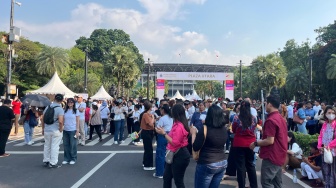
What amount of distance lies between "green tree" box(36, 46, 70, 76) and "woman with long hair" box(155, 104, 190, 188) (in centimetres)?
4713

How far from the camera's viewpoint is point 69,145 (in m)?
9.19

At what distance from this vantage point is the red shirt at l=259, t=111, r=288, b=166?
474 centimetres

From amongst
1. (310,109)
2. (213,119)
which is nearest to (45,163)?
(213,119)

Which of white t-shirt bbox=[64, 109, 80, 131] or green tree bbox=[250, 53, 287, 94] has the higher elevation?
green tree bbox=[250, 53, 287, 94]

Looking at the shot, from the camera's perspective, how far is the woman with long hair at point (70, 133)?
905 centimetres

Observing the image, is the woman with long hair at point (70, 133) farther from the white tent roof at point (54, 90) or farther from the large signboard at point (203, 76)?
the large signboard at point (203, 76)

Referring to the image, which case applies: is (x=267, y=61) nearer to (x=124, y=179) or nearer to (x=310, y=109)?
(x=310, y=109)

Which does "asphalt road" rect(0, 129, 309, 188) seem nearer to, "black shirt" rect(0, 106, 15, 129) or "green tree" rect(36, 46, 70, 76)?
"black shirt" rect(0, 106, 15, 129)

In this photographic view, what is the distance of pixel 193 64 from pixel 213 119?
3314 inches

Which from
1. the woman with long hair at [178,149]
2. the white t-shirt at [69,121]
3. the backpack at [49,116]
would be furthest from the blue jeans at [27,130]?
A: the woman with long hair at [178,149]

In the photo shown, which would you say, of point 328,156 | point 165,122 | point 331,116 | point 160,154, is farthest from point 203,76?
point 328,156

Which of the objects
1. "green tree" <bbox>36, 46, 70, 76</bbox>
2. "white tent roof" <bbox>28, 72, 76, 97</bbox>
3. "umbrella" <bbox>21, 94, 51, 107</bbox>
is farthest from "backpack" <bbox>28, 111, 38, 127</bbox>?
"green tree" <bbox>36, 46, 70, 76</bbox>

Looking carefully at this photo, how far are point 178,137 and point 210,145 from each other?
38.1 inches

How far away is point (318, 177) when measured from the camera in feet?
23.7
